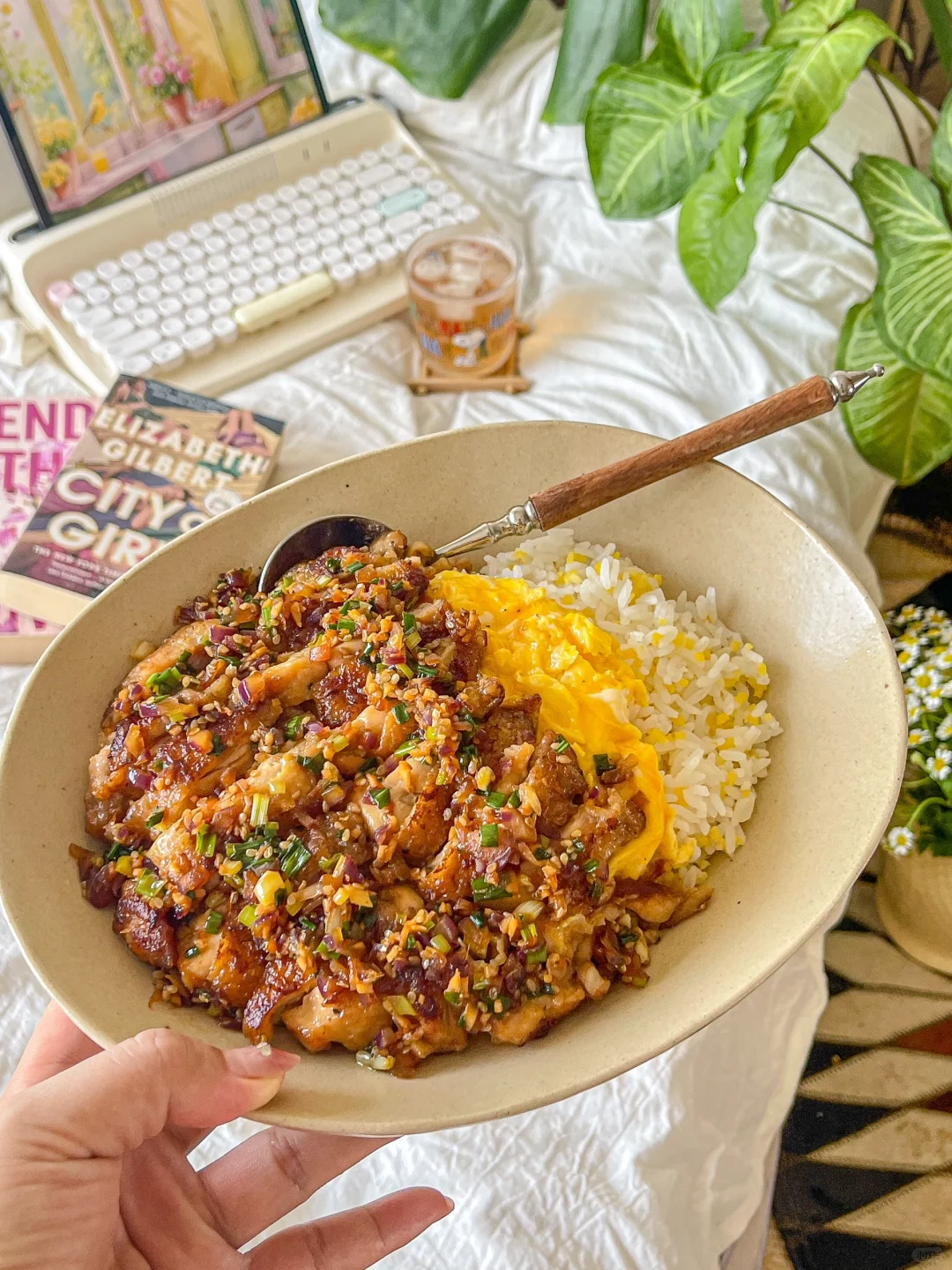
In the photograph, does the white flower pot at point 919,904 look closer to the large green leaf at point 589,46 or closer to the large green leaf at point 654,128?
the large green leaf at point 654,128

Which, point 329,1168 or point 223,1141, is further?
point 223,1141

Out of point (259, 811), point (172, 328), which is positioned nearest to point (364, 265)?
point (172, 328)

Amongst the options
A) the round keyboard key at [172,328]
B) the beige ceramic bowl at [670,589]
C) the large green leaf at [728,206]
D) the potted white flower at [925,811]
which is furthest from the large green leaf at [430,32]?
the potted white flower at [925,811]

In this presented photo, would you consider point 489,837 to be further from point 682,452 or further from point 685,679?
point 682,452

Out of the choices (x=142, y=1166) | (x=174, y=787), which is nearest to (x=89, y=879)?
(x=174, y=787)

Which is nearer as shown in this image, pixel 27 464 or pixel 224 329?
pixel 27 464

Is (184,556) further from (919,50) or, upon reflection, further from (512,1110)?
(919,50)

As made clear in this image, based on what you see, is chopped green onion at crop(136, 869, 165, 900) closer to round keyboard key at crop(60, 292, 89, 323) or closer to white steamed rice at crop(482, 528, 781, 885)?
white steamed rice at crop(482, 528, 781, 885)
